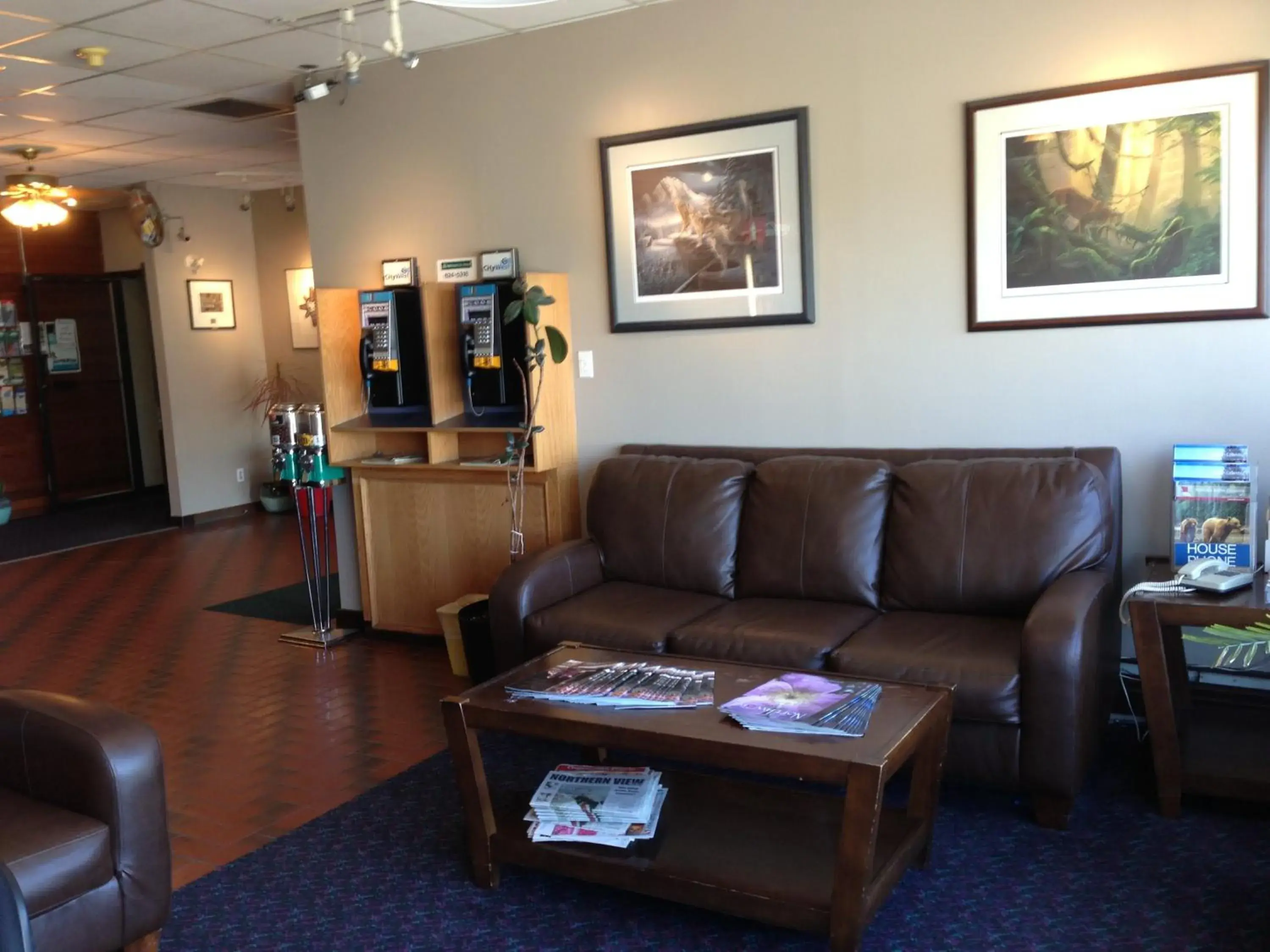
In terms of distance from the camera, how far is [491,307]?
462 centimetres

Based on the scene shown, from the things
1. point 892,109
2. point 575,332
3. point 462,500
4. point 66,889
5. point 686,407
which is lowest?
point 66,889

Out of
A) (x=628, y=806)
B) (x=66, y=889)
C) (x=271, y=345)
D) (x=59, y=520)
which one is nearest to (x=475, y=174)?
(x=628, y=806)

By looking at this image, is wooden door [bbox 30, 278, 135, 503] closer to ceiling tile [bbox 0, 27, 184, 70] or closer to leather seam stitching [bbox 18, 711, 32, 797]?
ceiling tile [bbox 0, 27, 184, 70]

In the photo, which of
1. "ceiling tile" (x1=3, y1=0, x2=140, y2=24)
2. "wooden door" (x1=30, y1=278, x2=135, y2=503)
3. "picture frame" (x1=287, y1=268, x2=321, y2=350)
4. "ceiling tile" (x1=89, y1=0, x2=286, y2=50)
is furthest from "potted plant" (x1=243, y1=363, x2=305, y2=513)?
"ceiling tile" (x1=3, y1=0, x2=140, y2=24)

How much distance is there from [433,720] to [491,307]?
1.74 m

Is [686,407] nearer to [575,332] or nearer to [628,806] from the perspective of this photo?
[575,332]

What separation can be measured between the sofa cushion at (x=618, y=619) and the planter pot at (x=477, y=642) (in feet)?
1.94

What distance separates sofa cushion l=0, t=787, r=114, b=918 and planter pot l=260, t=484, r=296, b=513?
262 inches

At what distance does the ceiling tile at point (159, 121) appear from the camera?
5.83 m

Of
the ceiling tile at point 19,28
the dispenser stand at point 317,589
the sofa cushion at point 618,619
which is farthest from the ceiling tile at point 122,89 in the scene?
the sofa cushion at point 618,619

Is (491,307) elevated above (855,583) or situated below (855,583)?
above

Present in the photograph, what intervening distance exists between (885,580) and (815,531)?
29cm

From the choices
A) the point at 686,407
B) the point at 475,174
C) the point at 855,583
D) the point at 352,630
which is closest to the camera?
the point at 855,583

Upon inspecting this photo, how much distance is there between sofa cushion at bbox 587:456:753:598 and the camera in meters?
3.90
